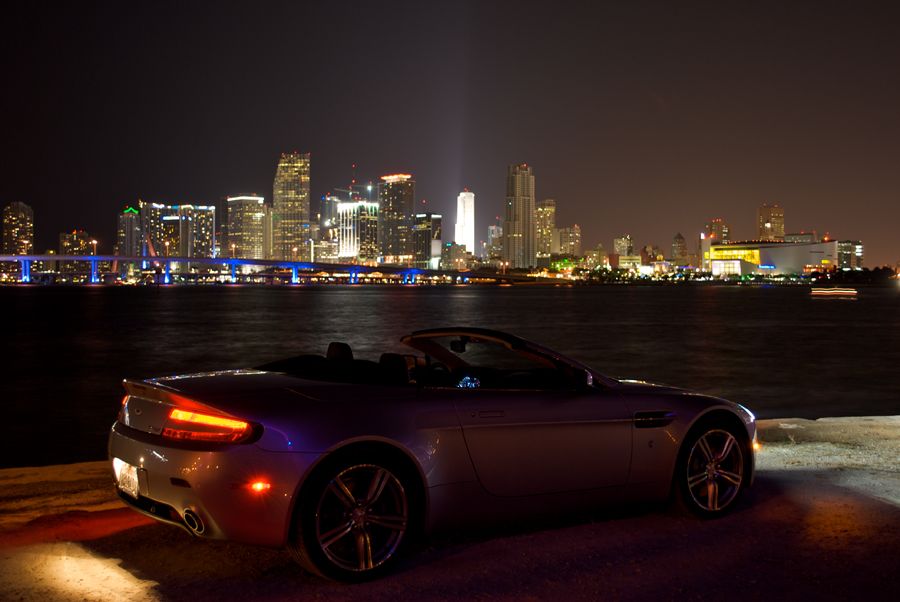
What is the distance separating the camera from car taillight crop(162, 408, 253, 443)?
434 centimetres

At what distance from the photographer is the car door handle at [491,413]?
4988 millimetres

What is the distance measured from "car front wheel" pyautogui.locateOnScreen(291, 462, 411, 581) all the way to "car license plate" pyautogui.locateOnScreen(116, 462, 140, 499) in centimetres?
91

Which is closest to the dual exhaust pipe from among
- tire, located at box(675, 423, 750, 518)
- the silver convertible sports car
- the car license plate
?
the silver convertible sports car

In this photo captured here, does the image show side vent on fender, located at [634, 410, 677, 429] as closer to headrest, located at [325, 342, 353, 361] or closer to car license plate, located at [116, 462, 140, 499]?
headrest, located at [325, 342, 353, 361]

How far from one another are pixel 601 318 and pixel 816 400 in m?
43.9

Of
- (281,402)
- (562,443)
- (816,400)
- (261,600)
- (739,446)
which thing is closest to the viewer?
(261,600)

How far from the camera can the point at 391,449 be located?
4672 millimetres

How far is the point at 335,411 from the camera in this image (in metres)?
4.55

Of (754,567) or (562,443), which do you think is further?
(562,443)

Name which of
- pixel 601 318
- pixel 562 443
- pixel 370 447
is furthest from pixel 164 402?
pixel 601 318

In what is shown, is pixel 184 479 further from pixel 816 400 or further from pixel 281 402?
pixel 816 400

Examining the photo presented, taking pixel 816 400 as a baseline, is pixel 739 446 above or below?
above

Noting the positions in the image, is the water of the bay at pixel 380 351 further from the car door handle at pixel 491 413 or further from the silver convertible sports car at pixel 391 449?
the car door handle at pixel 491 413

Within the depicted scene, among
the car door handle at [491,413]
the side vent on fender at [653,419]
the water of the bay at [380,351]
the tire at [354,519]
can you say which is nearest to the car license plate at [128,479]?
the tire at [354,519]
